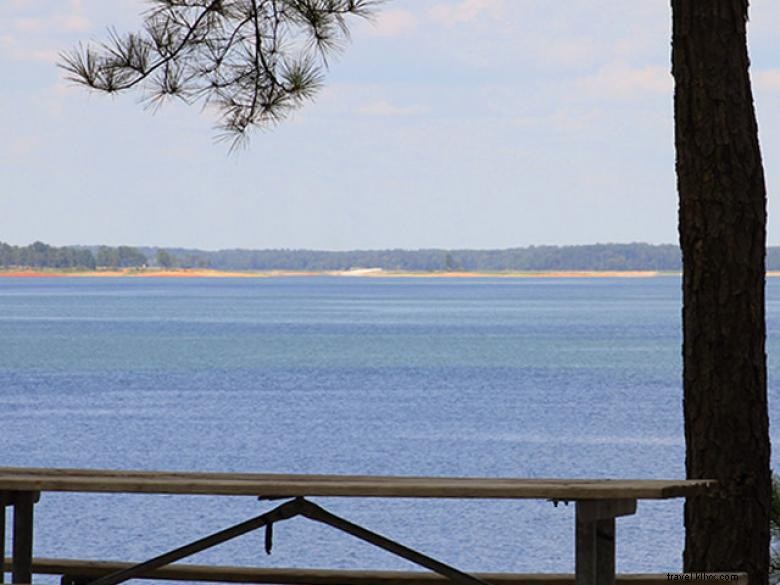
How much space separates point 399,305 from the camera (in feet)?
293

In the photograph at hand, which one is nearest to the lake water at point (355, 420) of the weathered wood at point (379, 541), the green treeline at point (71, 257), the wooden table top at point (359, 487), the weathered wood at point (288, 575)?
the weathered wood at point (288, 575)

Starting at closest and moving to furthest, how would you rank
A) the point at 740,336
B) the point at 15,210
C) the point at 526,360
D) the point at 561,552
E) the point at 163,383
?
the point at 740,336, the point at 561,552, the point at 163,383, the point at 526,360, the point at 15,210

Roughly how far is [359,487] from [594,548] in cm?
52

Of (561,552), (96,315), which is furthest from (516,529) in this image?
(96,315)

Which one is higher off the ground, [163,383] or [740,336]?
[740,336]

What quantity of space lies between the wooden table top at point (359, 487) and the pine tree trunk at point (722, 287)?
28.0 inches

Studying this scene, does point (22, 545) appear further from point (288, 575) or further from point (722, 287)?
point (722, 287)

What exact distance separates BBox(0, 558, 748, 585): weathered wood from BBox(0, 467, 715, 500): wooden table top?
1.99ft

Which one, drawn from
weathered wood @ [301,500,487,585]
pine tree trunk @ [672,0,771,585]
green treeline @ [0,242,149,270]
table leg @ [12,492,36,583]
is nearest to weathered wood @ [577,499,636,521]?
weathered wood @ [301,500,487,585]

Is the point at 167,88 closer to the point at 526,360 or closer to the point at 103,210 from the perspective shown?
the point at 526,360

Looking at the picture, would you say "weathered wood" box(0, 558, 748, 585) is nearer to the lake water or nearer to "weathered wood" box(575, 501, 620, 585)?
"weathered wood" box(575, 501, 620, 585)

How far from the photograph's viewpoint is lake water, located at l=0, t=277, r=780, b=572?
56.0ft

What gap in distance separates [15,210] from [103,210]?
16.8ft

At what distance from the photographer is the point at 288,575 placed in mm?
3607
